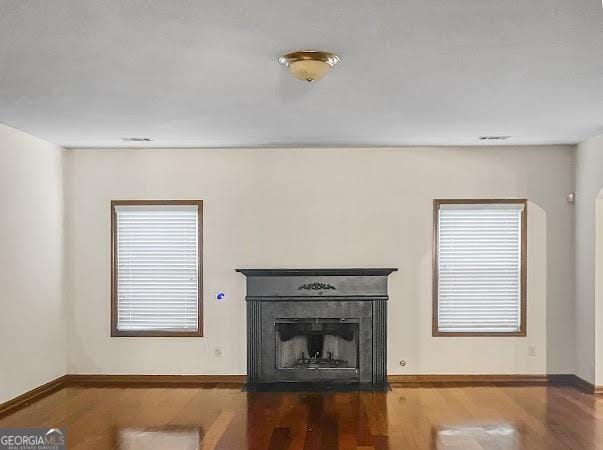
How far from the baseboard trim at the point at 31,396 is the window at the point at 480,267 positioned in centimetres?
410

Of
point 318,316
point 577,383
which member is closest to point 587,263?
point 577,383

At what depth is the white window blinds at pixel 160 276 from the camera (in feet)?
26.7

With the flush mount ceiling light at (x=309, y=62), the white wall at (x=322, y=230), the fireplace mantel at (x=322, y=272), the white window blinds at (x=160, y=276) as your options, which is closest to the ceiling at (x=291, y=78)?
the flush mount ceiling light at (x=309, y=62)

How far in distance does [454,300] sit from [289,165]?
2312mm

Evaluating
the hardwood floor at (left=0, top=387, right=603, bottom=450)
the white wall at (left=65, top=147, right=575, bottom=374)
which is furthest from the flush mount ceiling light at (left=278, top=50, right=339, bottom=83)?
the white wall at (left=65, top=147, right=575, bottom=374)

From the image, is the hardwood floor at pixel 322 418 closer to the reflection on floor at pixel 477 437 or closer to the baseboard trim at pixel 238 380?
the reflection on floor at pixel 477 437

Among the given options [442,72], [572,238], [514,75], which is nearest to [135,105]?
[442,72]

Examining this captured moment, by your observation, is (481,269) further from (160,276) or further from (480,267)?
(160,276)

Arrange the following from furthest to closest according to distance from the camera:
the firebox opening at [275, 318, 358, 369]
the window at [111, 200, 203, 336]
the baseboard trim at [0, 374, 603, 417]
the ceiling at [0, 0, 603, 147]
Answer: the window at [111, 200, 203, 336] → the firebox opening at [275, 318, 358, 369] → the baseboard trim at [0, 374, 603, 417] → the ceiling at [0, 0, 603, 147]

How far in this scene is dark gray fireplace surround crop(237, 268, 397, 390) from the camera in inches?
314

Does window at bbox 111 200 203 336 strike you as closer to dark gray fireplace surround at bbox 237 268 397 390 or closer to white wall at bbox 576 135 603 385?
dark gray fireplace surround at bbox 237 268 397 390

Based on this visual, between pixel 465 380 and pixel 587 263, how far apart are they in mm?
1766

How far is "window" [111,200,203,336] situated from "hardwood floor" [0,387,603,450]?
793 mm

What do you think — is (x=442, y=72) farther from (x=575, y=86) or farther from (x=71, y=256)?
(x=71, y=256)
